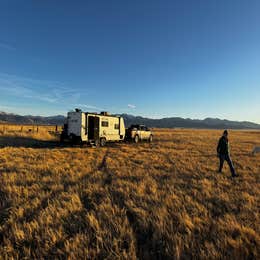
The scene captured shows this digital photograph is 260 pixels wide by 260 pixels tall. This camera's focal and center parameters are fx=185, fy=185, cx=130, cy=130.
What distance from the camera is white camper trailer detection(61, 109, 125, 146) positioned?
14.9 m

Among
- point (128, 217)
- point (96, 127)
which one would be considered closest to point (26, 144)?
point (96, 127)

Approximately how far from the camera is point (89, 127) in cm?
1574

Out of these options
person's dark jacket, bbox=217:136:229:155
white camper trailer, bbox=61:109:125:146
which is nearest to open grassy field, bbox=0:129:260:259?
person's dark jacket, bbox=217:136:229:155

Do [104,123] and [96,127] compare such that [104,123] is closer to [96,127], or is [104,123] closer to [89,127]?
[96,127]

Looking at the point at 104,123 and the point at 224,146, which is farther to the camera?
the point at 104,123

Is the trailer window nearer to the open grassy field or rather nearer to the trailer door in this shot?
the trailer door

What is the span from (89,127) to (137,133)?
259 inches

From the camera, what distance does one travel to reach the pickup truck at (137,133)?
20.0 metres

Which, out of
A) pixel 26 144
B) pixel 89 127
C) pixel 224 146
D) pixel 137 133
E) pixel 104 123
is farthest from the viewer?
pixel 137 133

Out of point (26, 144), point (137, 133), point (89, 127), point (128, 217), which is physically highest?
point (89, 127)

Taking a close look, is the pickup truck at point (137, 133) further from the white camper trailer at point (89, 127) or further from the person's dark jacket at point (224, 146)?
the person's dark jacket at point (224, 146)

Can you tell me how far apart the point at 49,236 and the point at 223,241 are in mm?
3084

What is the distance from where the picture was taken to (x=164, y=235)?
347cm

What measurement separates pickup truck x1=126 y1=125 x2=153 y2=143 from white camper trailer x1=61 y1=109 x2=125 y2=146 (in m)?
2.57
